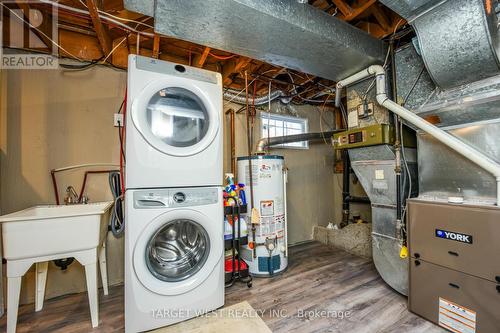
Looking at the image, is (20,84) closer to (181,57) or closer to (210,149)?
(181,57)

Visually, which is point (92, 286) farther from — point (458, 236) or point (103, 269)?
point (458, 236)

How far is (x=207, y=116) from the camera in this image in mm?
1679

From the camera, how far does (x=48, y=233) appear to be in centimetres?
137

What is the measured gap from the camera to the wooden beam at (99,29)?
1463 millimetres

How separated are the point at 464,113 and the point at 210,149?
185 cm

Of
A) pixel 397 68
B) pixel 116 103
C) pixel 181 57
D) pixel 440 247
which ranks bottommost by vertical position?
pixel 440 247

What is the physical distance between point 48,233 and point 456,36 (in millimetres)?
2964

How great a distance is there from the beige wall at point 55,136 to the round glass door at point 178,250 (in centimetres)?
80

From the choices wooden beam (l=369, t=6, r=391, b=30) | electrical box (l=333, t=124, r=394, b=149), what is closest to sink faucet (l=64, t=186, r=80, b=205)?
electrical box (l=333, t=124, r=394, b=149)

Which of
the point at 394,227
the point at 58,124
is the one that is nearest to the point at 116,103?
the point at 58,124

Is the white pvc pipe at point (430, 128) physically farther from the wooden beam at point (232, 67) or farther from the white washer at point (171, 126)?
the white washer at point (171, 126)

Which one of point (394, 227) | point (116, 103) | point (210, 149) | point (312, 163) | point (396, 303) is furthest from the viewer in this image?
point (312, 163)

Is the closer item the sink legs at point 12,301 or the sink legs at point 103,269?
the sink legs at point 12,301

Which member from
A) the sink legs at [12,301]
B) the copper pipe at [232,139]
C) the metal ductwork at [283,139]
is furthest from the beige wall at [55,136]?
the metal ductwork at [283,139]
